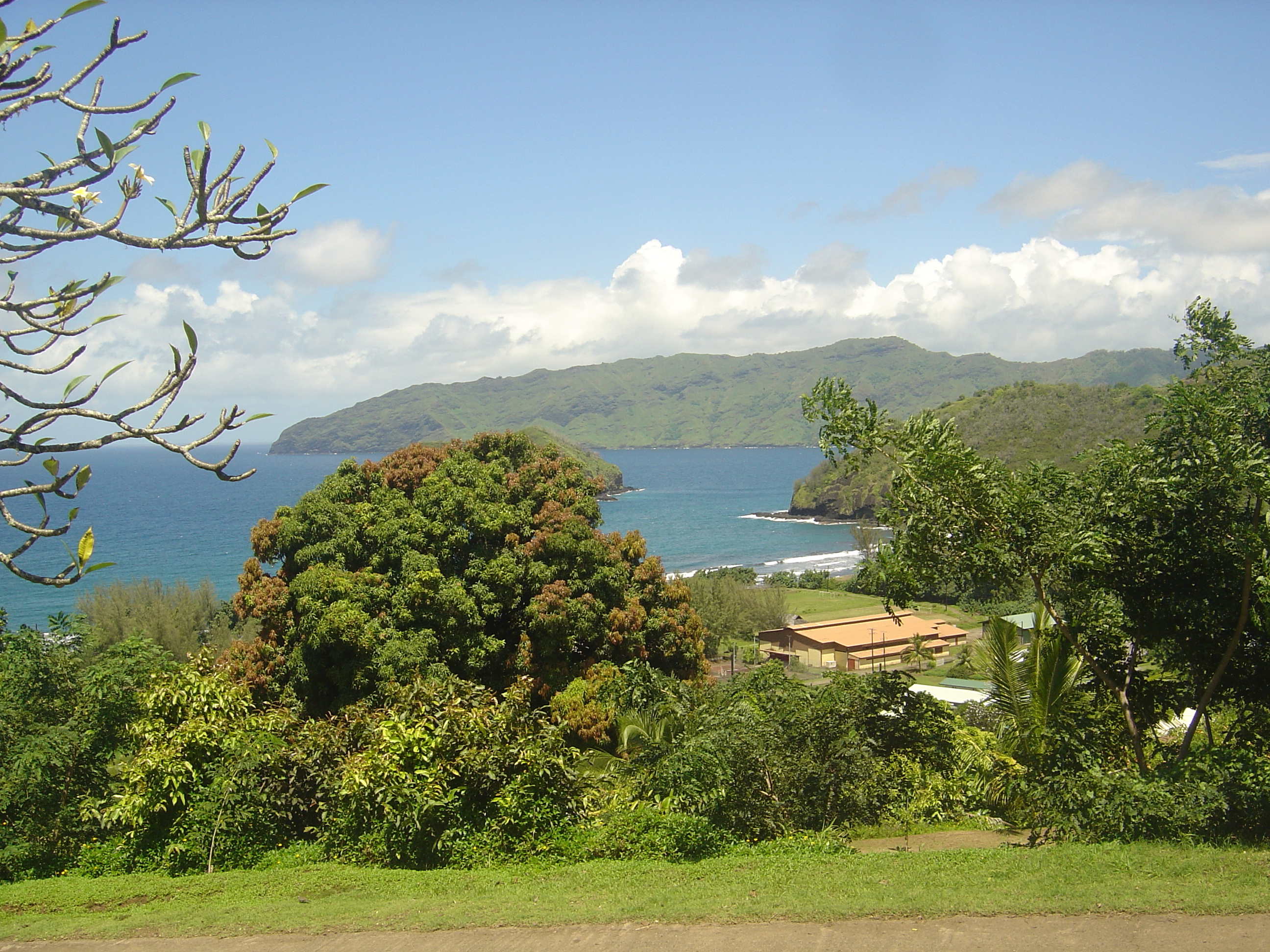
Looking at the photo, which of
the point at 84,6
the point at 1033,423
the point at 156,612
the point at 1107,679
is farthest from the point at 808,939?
the point at 1033,423

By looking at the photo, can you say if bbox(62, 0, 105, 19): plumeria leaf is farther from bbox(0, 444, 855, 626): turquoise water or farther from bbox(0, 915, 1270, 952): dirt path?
bbox(0, 444, 855, 626): turquoise water

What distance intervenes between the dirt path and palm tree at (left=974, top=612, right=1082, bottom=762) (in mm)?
4909

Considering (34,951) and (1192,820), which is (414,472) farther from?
(1192,820)

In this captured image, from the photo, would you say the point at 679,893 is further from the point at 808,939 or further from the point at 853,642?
the point at 853,642

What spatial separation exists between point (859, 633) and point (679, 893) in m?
29.0

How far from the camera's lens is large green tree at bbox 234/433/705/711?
13.5 meters

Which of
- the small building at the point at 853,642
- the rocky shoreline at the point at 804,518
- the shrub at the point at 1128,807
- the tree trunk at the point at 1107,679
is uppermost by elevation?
the tree trunk at the point at 1107,679

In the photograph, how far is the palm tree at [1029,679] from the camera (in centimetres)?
1044

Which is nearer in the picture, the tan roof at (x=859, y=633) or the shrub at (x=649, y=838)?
the shrub at (x=649, y=838)

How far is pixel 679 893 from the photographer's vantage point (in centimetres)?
664

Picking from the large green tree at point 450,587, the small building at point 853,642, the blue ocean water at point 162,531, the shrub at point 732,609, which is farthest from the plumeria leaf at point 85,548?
the shrub at point 732,609

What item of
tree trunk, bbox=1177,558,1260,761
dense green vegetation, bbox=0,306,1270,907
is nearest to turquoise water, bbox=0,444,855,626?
dense green vegetation, bbox=0,306,1270,907

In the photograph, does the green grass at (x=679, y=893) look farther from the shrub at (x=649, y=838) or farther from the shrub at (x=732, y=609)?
the shrub at (x=732, y=609)

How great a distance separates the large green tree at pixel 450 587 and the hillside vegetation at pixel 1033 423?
189 feet
